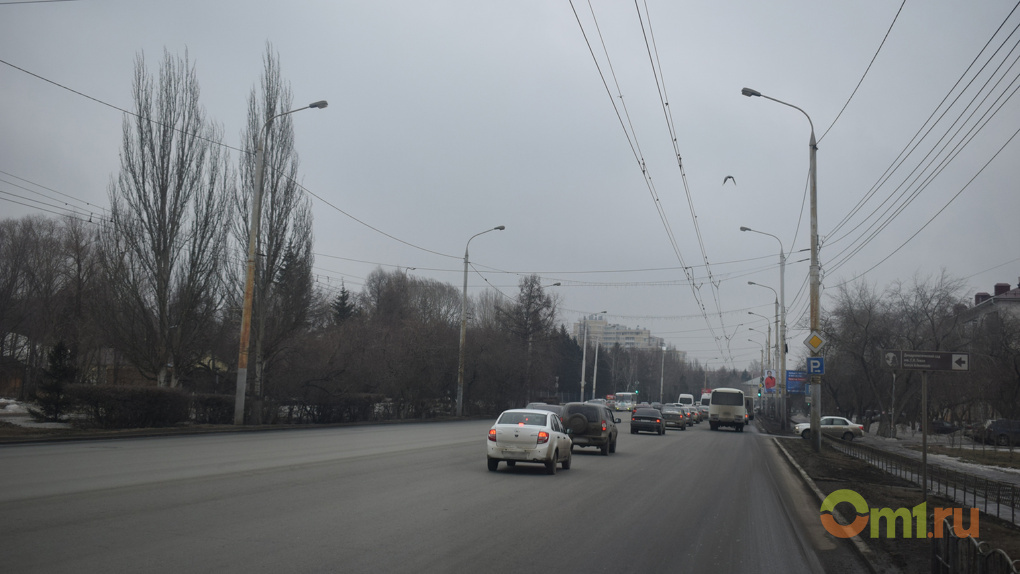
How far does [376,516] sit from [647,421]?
3147 cm

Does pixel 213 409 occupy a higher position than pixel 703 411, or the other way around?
pixel 213 409

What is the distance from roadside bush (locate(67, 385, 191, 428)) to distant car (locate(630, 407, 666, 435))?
22737 millimetres

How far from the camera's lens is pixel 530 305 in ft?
284

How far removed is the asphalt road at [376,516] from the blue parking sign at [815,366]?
9.24 m

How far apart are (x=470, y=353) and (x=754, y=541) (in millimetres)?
45777

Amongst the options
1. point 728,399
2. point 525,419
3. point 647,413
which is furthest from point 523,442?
point 728,399

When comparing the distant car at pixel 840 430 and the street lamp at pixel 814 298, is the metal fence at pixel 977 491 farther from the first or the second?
the distant car at pixel 840 430

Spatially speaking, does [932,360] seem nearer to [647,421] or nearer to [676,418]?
[647,421]

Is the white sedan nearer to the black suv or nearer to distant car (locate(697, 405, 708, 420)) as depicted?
the black suv

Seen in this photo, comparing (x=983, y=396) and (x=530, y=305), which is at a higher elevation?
(x=530, y=305)

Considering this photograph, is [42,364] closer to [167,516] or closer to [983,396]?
[167,516]

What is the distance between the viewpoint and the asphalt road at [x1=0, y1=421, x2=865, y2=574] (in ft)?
24.8

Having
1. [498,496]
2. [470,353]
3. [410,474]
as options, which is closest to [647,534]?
[498,496]

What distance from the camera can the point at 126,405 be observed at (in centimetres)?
2456
